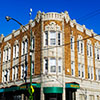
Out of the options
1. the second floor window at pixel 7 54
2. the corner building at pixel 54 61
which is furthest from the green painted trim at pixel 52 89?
the second floor window at pixel 7 54

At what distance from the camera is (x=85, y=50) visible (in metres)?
35.1

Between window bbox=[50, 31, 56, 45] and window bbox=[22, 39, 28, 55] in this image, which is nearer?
window bbox=[50, 31, 56, 45]

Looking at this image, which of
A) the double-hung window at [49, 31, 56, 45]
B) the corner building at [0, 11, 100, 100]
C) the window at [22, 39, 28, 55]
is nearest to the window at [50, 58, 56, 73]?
the corner building at [0, 11, 100, 100]

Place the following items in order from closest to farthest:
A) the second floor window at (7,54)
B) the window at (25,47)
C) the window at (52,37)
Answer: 1. the window at (52,37)
2. the window at (25,47)
3. the second floor window at (7,54)

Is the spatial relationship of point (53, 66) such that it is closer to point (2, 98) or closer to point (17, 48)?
point (17, 48)

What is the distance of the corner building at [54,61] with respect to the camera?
Answer: 29.1 m

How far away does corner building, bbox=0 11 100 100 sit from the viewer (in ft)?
95.5

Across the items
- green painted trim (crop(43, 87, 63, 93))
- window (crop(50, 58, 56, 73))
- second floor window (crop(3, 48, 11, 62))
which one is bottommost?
green painted trim (crop(43, 87, 63, 93))

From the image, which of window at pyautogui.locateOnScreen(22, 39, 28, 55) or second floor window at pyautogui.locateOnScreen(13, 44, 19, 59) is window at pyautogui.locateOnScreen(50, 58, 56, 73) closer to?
window at pyautogui.locateOnScreen(22, 39, 28, 55)

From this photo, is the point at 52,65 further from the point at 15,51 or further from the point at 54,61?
the point at 15,51

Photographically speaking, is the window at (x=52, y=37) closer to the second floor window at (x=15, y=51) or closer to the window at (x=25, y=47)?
the window at (x=25, y=47)

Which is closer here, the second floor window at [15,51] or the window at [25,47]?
the window at [25,47]

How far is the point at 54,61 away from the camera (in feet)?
96.5

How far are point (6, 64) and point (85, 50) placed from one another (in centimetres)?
1349
